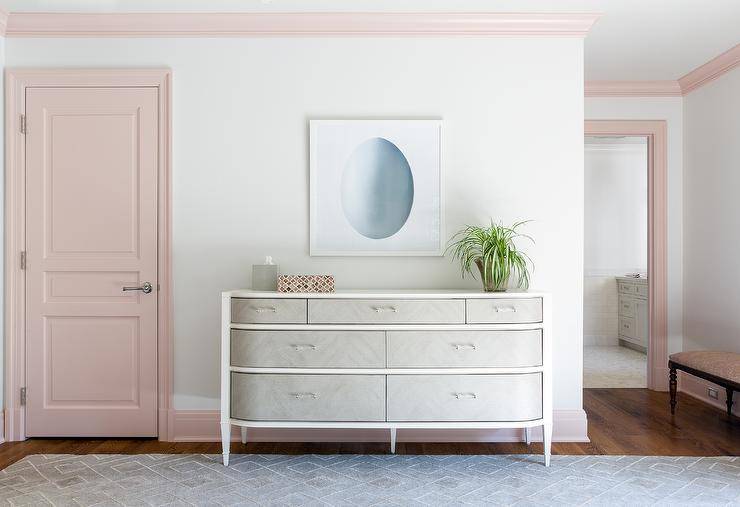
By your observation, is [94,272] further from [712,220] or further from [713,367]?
[712,220]

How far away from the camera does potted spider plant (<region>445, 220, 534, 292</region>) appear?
9.68 ft

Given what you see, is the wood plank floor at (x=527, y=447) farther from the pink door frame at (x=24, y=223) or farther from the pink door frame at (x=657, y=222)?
the pink door frame at (x=657, y=222)

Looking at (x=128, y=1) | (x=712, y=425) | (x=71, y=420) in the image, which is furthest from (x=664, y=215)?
(x=71, y=420)

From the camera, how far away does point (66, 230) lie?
128 inches

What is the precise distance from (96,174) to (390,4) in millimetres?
2062

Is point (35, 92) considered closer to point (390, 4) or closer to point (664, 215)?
point (390, 4)

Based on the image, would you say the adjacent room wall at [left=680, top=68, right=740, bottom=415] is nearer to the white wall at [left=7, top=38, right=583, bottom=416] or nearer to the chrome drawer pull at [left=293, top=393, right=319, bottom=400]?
the white wall at [left=7, top=38, right=583, bottom=416]

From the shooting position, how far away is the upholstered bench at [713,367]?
3301 millimetres

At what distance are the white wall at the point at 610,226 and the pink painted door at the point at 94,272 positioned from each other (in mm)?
5351

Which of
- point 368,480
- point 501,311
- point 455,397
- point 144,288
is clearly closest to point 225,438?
point 368,480

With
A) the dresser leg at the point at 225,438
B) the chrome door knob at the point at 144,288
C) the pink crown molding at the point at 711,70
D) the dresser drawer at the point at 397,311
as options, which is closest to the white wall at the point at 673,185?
the pink crown molding at the point at 711,70

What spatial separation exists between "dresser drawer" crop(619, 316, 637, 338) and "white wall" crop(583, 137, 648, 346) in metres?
0.21

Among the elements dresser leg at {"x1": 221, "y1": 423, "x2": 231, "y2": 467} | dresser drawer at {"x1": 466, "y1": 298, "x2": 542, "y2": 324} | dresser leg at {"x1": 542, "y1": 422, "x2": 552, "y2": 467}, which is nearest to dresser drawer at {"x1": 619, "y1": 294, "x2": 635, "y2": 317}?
dresser leg at {"x1": 542, "y1": 422, "x2": 552, "y2": 467}

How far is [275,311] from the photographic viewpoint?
2832mm
